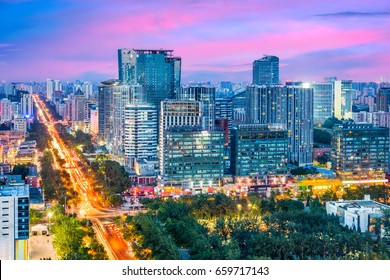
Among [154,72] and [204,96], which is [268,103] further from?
→ [154,72]

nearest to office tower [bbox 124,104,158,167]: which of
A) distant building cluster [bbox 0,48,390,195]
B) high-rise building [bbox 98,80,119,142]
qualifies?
distant building cluster [bbox 0,48,390,195]

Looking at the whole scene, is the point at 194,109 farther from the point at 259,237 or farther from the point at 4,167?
the point at 259,237

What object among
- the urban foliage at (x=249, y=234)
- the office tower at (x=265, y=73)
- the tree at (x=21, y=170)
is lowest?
the urban foliage at (x=249, y=234)

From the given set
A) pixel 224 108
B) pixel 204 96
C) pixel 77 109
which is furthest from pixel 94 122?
pixel 204 96

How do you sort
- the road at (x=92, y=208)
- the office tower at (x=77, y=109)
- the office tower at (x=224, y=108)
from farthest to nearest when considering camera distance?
the office tower at (x=77, y=109) → the office tower at (x=224, y=108) → the road at (x=92, y=208)

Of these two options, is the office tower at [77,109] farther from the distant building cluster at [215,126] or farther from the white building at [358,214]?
the white building at [358,214]

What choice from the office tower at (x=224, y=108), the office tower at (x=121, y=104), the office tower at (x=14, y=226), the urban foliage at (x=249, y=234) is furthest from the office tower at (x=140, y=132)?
the office tower at (x=14, y=226)

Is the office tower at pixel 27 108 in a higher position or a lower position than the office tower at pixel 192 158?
higher

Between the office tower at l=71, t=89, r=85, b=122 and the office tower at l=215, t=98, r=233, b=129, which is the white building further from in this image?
the office tower at l=71, t=89, r=85, b=122
